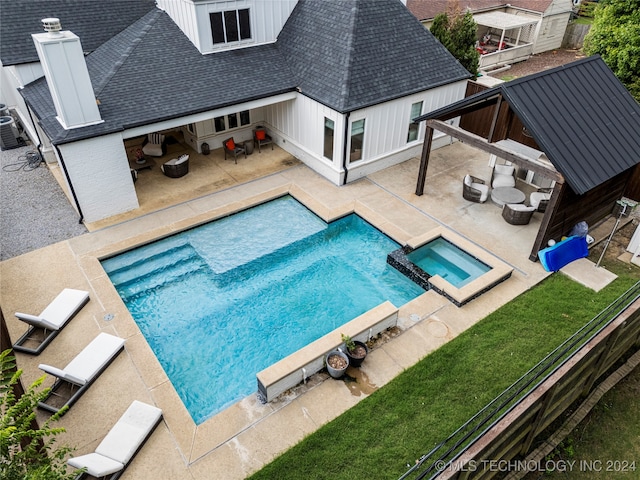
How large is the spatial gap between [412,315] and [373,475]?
4.28m

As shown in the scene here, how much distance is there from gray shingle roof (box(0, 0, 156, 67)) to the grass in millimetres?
16685

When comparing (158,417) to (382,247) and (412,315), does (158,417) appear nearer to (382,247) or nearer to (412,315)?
(412,315)

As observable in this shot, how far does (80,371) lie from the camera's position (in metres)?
9.68

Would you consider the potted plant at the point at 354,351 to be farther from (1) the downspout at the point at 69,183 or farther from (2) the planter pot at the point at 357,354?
(1) the downspout at the point at 69,183

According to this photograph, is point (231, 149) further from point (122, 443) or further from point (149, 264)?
point (122, 443)

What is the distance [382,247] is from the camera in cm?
1411

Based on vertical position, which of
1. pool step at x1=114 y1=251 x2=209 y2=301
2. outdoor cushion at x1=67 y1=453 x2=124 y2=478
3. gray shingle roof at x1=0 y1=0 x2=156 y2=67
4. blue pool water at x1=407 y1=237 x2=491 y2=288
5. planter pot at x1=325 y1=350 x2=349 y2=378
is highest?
gray shingle roof at x1=0 y1=0 x2=156 y2=67

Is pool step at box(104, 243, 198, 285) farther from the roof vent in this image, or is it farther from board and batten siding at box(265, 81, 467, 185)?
the roof vent

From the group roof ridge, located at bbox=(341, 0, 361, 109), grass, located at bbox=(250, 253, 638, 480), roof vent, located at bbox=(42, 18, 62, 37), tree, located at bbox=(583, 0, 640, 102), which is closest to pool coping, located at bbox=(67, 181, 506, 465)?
grass, located at bbox=(250, 253, 638, 480)

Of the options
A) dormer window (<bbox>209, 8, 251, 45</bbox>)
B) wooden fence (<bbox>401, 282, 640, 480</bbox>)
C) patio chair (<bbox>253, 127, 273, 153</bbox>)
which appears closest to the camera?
wooden fence (<bbox>401, 282, 640, 480</bbox>)

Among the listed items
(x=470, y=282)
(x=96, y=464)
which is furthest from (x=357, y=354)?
(x=96, y=464)

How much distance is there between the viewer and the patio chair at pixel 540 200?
580 inches

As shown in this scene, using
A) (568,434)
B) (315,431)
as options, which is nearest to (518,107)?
(568,434)

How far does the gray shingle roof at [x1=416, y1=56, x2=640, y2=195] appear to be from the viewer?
37.8 ft
